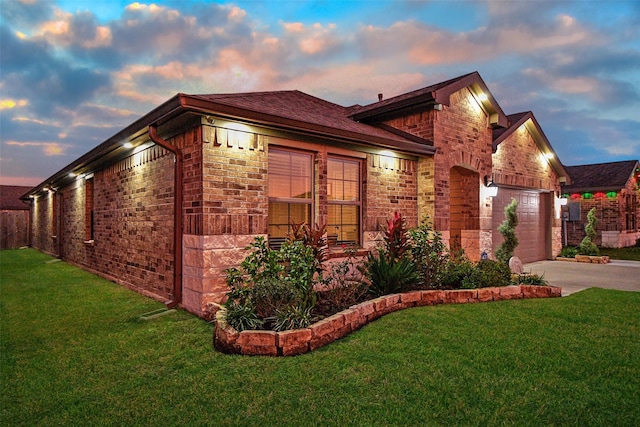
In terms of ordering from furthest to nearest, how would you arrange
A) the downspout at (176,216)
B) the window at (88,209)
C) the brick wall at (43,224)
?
the brick wall at (43,224), the window at (88,209), the downspout at (176,216)

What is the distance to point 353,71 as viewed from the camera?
16812mm

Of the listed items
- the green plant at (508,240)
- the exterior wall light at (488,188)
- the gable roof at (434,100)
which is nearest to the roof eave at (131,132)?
the gable roof at (434,100)

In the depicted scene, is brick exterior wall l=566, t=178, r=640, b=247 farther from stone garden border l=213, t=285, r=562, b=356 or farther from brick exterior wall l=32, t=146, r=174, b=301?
brick exterior wall l=32, t=146, r=174, b=301

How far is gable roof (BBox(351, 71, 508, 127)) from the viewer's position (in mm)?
9008

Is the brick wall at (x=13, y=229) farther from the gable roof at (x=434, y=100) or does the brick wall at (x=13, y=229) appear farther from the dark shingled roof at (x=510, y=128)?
the dark shingled roof at (x=510, y=128)

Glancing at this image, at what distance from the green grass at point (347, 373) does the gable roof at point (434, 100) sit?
538 centimetres

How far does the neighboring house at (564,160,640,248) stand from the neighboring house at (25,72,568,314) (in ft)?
28.9

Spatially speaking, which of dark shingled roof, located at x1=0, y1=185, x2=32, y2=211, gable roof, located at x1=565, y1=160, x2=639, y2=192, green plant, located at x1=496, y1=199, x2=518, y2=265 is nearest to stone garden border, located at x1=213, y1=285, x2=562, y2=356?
green plant, located at x1=496, y1=199, x2=518, y2=265

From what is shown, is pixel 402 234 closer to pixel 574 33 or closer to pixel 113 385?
pixel 113 385

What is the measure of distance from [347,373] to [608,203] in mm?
21808

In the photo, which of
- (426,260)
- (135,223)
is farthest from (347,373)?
(135,223)

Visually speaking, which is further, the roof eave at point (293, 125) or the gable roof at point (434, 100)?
the gable roof at point (434, 100)

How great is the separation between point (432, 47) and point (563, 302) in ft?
29.7

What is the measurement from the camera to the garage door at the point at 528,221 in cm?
1244
